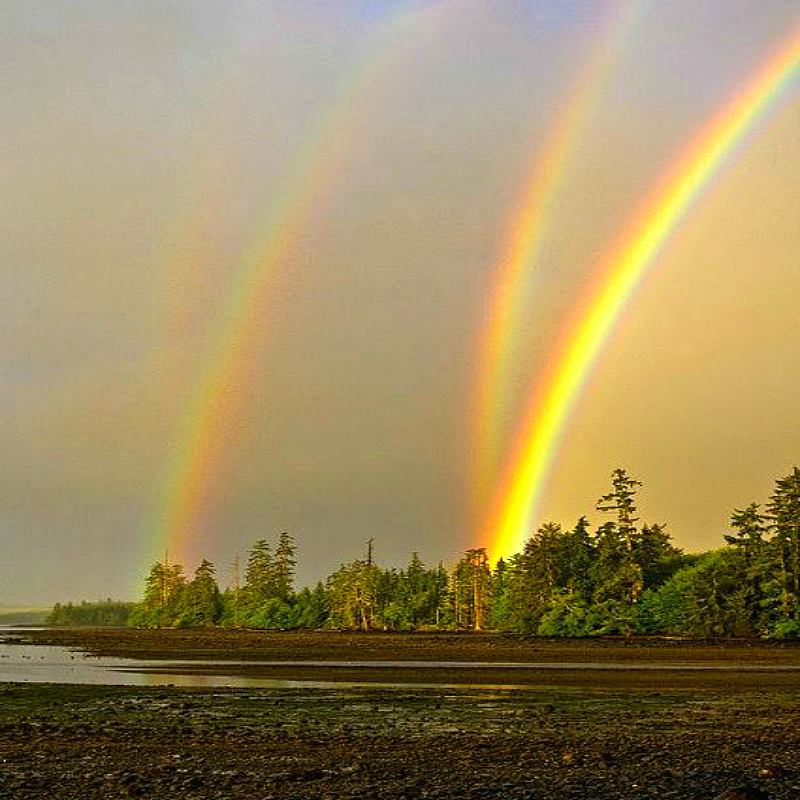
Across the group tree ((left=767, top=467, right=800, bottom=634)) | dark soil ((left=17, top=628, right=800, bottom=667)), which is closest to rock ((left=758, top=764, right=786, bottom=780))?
dark soil ((left=17, top=628, right=800, bottom=667))

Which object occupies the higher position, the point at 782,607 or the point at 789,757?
the point at 782,607

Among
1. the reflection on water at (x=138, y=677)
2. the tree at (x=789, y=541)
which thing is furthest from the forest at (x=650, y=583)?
the reflection on water at (x=138, y=677)

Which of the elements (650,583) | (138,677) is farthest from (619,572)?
(138,677)

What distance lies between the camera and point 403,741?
110 feet

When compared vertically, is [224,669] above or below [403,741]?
above

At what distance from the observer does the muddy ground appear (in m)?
24.8

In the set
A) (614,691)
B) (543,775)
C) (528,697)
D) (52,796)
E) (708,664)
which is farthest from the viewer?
(708,664)

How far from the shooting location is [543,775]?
86.4ft

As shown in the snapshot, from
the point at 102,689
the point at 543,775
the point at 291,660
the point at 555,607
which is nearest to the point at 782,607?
the point at 555,607

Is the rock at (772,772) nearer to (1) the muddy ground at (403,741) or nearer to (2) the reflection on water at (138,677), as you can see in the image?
(1) the muddy ground at (403,741)

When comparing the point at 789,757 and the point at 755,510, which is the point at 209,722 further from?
the point at 755,510

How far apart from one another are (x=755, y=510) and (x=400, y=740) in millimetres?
101041

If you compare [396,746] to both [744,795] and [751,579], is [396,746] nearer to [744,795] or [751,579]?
[744,795]

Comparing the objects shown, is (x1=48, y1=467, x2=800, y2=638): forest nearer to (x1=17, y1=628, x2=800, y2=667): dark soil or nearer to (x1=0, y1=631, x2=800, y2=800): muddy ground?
(x1=17, y1=628, x2=800, y2=667): dark soil
